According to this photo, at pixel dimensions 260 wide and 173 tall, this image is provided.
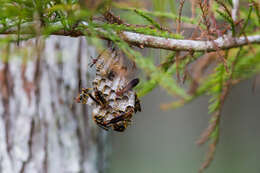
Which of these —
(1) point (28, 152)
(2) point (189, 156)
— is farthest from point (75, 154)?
(2) point (189, 156)

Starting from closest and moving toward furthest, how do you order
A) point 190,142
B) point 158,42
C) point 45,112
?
1. point 158,42
2. point 45,112
3. point 190,142

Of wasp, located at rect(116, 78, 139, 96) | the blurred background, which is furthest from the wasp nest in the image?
the blurred background

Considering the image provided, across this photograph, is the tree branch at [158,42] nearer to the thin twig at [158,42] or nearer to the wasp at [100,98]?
the thin twig at [158,42]

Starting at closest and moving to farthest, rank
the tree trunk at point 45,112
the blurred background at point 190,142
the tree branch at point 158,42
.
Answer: the tree branch at point 158,42 < the tree trunk at point 45,112 < the blurred background at point 190,142

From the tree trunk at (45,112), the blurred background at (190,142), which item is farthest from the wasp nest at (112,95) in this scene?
the blurred background at (190,142)

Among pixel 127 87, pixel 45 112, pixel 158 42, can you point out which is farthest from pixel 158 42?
pixel 45 112

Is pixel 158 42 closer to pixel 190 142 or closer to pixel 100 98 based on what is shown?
pixel 100 98

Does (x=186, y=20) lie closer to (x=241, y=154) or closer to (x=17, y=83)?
(x=17, y=83)
